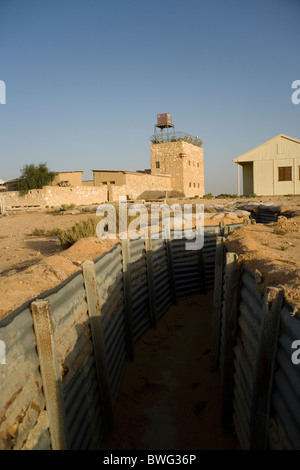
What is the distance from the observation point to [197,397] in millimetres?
4707

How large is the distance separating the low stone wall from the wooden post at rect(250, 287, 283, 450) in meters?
28.6

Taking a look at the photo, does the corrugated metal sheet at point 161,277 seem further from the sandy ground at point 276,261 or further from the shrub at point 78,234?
the shrub at point 78,234

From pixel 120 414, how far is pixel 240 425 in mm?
1591

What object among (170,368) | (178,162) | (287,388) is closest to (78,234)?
(170,368)

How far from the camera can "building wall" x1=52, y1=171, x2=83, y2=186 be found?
124 feet

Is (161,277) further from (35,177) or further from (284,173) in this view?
(35,177)

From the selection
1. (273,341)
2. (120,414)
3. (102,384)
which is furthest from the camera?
(120,414)

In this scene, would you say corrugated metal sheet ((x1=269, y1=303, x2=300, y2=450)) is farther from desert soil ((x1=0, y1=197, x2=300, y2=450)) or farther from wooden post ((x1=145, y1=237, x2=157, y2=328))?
wooden post ((x1=145, y1=237, x2=157, y2=328))

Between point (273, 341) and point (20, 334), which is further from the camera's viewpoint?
point (273, 341)
